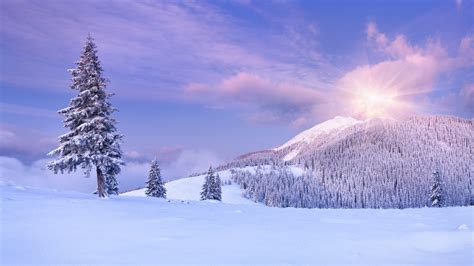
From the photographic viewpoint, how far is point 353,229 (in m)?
13.5

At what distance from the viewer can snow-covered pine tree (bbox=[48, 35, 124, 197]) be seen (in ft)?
83.1

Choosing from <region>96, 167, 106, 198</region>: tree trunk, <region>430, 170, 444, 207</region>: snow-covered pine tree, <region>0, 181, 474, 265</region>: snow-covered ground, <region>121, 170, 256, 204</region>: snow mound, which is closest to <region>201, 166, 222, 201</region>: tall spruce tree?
<region>430, 170, 444, 207</region>: snow-covered pine tree

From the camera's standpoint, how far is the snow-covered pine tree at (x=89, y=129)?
2533 centimetres

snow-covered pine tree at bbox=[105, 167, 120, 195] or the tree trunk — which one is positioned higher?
the tree trunk

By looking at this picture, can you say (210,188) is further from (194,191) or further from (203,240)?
(194,191)

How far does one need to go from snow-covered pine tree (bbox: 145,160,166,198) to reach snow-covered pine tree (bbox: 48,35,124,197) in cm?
2841

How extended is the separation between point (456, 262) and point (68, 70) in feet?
84.4

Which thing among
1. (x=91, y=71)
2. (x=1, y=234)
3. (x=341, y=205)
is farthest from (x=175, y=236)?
(x=341, y=205)

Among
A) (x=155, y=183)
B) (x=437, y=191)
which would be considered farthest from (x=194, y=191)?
(x=437, y=191)

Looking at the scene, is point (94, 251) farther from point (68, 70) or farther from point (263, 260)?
point (68, 70)

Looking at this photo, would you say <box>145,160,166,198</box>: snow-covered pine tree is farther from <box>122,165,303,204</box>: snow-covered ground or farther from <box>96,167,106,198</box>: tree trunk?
<box>122,165,303,204</box>: snow-covered ground

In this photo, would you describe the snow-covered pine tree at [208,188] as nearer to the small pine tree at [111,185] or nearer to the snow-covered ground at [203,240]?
the small pine tree at [111,185]

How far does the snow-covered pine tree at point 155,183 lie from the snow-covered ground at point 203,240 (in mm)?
40097

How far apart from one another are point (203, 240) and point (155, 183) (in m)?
46.2
